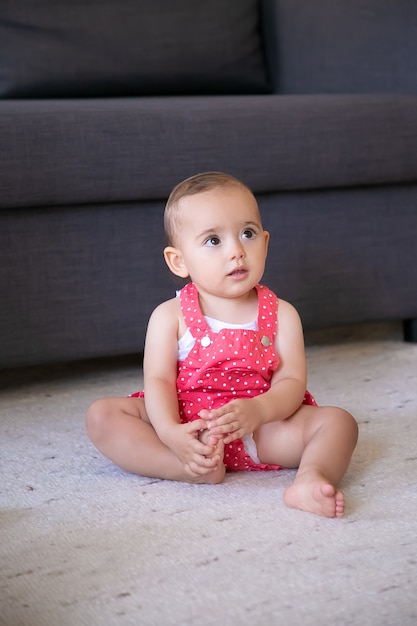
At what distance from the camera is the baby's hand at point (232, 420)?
1076 mm

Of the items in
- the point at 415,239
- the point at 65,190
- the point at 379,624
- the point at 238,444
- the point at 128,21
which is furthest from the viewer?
the point at 128,21

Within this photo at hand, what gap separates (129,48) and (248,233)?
1099 mm

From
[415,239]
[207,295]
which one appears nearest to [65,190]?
[207,295]

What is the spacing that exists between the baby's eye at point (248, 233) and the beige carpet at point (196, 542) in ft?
1.00

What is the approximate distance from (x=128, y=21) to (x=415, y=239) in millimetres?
855

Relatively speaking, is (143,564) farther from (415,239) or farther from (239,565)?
(415,239)

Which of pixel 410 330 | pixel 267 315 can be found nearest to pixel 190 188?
pixel 267 315

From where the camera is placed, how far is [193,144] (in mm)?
1598

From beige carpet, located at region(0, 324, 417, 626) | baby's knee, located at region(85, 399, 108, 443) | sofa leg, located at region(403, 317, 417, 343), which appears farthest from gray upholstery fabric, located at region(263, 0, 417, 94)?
baby's knee, located at region(85, 399, 108, 443)

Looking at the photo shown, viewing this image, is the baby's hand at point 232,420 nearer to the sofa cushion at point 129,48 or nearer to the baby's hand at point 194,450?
the baby's hand at point 194,450

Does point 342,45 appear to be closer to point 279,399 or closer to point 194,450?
point 279,399

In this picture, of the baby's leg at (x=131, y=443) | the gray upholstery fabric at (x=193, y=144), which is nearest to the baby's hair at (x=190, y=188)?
the baby's leg at (x=131, y=443)

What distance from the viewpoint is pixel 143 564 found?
91cm

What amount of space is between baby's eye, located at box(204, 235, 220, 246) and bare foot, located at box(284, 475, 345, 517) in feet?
1.06
